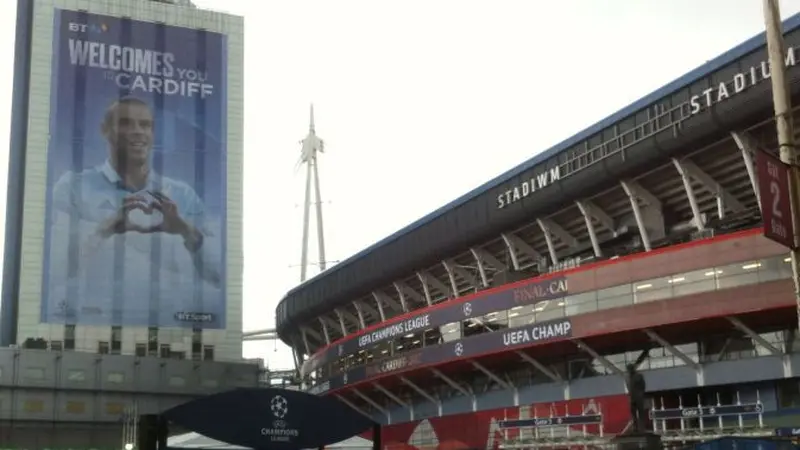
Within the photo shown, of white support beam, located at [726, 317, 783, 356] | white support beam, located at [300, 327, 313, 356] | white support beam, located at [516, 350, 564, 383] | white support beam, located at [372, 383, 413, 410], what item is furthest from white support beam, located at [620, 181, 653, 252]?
white support beam, located at [300, 327, 313, 356]

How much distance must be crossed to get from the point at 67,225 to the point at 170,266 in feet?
39.1

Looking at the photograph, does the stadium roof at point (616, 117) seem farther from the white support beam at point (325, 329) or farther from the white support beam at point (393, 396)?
the white support beam at point (325, 329)

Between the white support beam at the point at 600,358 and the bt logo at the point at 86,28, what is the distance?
7844cm

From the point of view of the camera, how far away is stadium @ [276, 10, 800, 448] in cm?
4903

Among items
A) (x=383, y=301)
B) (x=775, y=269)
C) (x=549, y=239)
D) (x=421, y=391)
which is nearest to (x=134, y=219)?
(x=383, y=301)

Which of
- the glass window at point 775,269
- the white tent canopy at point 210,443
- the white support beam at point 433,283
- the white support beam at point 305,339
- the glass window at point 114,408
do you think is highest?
the white support beam at point 433,283

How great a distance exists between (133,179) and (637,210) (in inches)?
2743

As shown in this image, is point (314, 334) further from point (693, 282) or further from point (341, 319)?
point (693, 282)

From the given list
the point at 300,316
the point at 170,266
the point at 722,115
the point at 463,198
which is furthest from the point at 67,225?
the point at 722,115

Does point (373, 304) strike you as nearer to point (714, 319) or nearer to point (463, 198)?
point (463, 198)

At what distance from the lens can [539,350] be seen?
197 ft

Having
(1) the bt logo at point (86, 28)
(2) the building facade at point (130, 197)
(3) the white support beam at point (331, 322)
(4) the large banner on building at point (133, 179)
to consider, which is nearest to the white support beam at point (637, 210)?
(3) the white support beam at point (331, 322)

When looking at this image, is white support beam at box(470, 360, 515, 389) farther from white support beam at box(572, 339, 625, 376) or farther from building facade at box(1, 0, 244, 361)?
building facade at box(1, 0, 244, 361)

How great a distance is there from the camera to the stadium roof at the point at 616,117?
49250 mm
